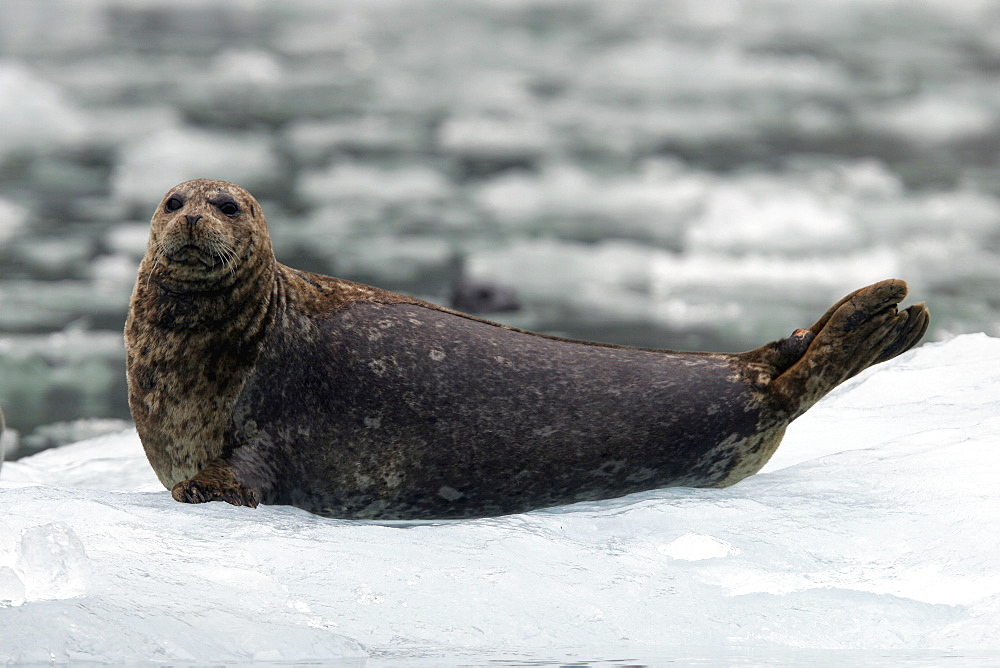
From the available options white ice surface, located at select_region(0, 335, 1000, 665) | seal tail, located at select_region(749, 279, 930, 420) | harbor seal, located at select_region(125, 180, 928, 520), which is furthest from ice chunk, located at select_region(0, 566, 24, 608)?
seal tail, located at select_region(749, 279, 930, 420)

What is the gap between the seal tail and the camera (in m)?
6.75

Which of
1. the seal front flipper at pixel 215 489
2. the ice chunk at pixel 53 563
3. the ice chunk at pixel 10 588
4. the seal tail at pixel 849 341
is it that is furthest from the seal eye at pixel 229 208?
the seal tail at pixel 849 341

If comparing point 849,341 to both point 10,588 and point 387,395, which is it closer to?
point 387,395

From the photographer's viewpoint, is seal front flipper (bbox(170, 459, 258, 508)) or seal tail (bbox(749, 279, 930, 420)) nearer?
seal front flipper (bbox(170, 459, 258, 508))

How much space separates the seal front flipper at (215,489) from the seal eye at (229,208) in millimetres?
1368

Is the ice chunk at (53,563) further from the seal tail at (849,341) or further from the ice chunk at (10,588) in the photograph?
the seal tail at (849,341)

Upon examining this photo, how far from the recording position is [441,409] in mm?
6352

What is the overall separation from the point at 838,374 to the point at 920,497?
0.98 metres

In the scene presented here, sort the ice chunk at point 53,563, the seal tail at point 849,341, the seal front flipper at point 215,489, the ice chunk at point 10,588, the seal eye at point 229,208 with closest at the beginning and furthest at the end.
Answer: the ice chunk at point 10,588 → the ice chunk at point 53,563 → the seal front flipper at point 215,489 → the seal eye at point 229,208 → the seal tail at point 849,341

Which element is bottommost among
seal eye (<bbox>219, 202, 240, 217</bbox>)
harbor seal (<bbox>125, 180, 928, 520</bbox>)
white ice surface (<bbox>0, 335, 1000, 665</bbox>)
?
white ice surface (<bbox>0, 335, 1000, 665</bbox>)

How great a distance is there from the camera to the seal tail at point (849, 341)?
6746 mm

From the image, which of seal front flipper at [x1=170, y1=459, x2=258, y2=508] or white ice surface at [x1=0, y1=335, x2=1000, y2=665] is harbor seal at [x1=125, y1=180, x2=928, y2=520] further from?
white ice surface at [x1=0, y1=335, x2=1000, y2=665]

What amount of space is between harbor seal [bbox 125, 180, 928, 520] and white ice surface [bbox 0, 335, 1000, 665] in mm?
322

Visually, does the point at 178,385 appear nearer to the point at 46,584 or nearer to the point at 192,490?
the point at 192,490
